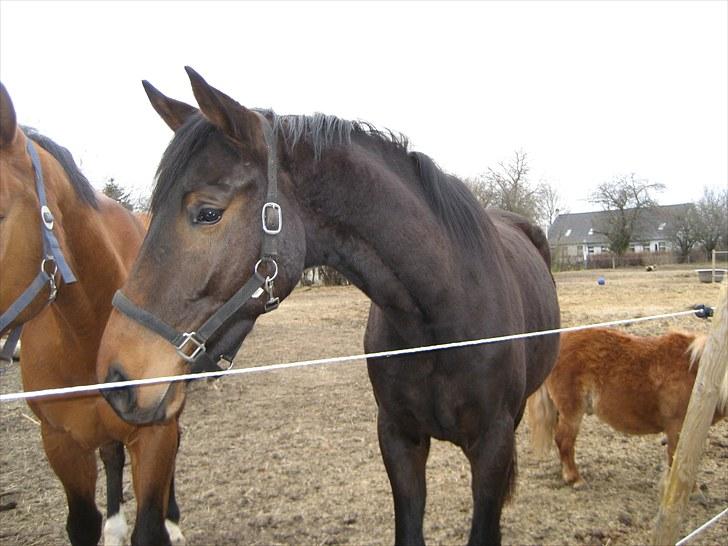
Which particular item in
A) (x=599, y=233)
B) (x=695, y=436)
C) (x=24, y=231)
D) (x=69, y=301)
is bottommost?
(x=695, y=436)

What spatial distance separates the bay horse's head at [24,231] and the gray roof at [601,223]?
1863 inches

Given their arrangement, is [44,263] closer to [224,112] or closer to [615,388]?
[224,112]

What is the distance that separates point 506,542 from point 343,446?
1.75 meters

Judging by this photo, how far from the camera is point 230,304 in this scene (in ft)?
5.75

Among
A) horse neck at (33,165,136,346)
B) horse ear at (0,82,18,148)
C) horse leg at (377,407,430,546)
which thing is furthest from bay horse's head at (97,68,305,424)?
horse leg at (377,407,430,546)

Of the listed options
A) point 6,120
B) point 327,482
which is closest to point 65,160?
point 6,120

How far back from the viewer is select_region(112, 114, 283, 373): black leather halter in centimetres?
167

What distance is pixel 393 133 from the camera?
2328 millimetres

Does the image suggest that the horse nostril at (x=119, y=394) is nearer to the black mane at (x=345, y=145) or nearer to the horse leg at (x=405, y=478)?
the black mane at (x=345, y=145)

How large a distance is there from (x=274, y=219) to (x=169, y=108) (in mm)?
582

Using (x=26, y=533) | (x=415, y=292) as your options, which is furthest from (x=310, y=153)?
(x=26, y=533)

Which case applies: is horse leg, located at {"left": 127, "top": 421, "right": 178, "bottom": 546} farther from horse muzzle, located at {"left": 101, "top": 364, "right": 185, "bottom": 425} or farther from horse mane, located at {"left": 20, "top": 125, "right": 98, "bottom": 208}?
horse mane, located at {"left": 20, "top": 125, "right": 98, "bottom": 208}

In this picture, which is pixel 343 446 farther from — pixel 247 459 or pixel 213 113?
pixel 213 113

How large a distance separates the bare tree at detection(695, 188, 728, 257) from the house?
2025 millimetres
